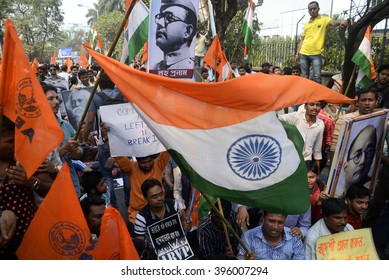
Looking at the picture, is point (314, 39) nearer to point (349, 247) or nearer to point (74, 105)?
point (74, 105)

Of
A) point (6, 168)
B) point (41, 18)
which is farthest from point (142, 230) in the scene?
point (41, 18)

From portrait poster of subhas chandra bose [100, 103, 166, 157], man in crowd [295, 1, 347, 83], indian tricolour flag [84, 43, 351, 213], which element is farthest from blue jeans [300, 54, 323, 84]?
indian tricolour flag [84, 43, 351, 213]

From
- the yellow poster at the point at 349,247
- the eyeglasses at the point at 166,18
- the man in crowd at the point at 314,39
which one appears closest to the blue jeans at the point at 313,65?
the man in crowd at the point at 314,39

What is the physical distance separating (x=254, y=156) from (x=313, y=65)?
6.76 m

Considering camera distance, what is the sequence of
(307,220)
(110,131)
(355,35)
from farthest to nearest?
(355,35), (110,131), (307,220)

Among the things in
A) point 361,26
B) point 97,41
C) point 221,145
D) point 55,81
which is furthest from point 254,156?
point 97,41

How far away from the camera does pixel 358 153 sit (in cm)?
392

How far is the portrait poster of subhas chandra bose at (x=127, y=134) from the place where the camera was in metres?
4.18

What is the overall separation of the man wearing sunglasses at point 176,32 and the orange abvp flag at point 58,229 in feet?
6.92

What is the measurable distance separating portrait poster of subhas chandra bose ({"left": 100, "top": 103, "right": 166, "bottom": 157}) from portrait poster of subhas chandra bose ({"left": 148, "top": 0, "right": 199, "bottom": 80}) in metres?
0.51

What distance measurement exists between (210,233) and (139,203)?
→ 90 centimetres

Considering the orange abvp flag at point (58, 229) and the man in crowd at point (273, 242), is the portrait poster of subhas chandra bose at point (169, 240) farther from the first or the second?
the orange abvp flag at point (58, 229)

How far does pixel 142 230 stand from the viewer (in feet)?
12.0
